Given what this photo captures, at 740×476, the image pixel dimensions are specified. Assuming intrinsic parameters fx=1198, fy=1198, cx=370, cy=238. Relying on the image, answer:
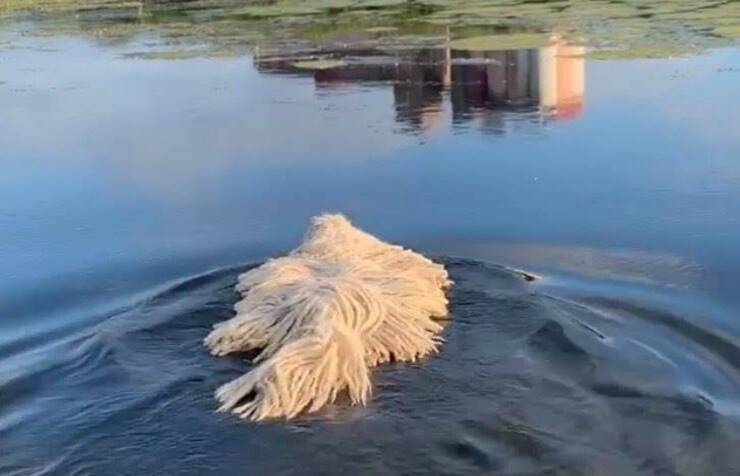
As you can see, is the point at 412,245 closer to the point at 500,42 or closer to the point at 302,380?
the point at 302,380

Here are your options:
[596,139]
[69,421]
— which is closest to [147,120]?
[596,139]

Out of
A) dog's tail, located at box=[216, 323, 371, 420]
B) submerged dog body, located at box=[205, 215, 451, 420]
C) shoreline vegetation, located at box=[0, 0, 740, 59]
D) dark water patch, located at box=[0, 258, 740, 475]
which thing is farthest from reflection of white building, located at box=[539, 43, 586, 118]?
dog's tail, located at box=[216, 323, 371, 420]

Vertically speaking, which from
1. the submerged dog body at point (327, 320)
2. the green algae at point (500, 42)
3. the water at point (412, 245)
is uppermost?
the green algae at point (500, 42)

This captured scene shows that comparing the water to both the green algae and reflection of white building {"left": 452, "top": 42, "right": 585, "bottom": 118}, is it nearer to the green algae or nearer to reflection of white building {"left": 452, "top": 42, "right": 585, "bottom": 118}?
reflection of white building {"left": 452, "top": 42, "right": 585, "bottom": 118}

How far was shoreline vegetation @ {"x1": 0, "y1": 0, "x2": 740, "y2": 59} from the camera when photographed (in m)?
12.6

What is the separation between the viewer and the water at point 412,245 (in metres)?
3.27

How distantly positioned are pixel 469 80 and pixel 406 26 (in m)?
5.45

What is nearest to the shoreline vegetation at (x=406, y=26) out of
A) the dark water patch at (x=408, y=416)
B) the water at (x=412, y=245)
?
the water at (x=412, y=245)

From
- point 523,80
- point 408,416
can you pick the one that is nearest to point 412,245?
point 408,416

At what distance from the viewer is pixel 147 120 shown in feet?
31.0

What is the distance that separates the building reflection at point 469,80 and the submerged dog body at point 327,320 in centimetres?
397

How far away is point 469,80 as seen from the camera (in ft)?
34.2

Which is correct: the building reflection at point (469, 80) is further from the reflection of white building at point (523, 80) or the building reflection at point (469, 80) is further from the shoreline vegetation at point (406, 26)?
the shoreline vegetation at point (406, 26)

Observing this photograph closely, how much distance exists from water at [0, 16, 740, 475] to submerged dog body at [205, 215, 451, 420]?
0.27 feet
